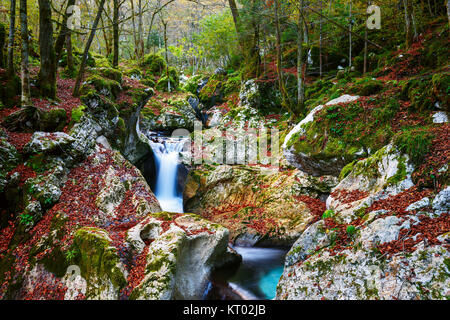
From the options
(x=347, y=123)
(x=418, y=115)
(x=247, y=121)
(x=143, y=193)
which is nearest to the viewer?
(x=418, y=115)

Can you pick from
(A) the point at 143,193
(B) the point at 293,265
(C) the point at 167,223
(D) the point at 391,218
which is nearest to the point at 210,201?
(A) the point at 143,193

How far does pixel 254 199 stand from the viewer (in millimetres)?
9102

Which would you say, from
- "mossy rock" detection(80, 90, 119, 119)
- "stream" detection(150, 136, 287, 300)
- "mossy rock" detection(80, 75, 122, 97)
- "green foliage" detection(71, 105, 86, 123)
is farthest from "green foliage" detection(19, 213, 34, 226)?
"mossy rock" detection(80, 75, 122, 97)

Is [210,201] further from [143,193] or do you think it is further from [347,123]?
[347,123]

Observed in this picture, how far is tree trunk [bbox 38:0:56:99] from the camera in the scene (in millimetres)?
7957

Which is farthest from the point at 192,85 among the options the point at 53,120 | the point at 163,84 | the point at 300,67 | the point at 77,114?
the point at 53,120

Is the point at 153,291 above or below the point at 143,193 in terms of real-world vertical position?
below

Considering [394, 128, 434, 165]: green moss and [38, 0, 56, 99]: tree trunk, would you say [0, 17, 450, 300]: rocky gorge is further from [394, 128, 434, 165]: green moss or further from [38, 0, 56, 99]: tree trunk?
[38, 0, 56, 99]: tree trunk

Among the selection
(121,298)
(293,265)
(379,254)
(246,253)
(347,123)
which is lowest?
(246,253)

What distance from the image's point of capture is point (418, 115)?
6.14m

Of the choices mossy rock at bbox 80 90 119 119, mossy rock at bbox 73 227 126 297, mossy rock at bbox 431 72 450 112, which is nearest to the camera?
mossy rock at bbox 73 227 126 297

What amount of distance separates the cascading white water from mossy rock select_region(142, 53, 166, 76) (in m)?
Answer: 13.0

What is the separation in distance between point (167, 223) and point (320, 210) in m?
4.93

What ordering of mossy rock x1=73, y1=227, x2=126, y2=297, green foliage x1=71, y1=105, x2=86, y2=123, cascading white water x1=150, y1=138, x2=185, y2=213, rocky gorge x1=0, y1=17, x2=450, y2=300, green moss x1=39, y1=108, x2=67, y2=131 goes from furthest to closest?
1. cascading white water x1=150, y1=138, x2=185, y2=213
2. green foliage x1=71, y1=105, x2=86, y2=123
3. green moss x1=39, y1=108, x2=67, y2=131
4. mossy rock x1=73, y1=227, x2=126, y2=297
5. rocky gorge x1=0, y1=17, x2=450, y2=300
